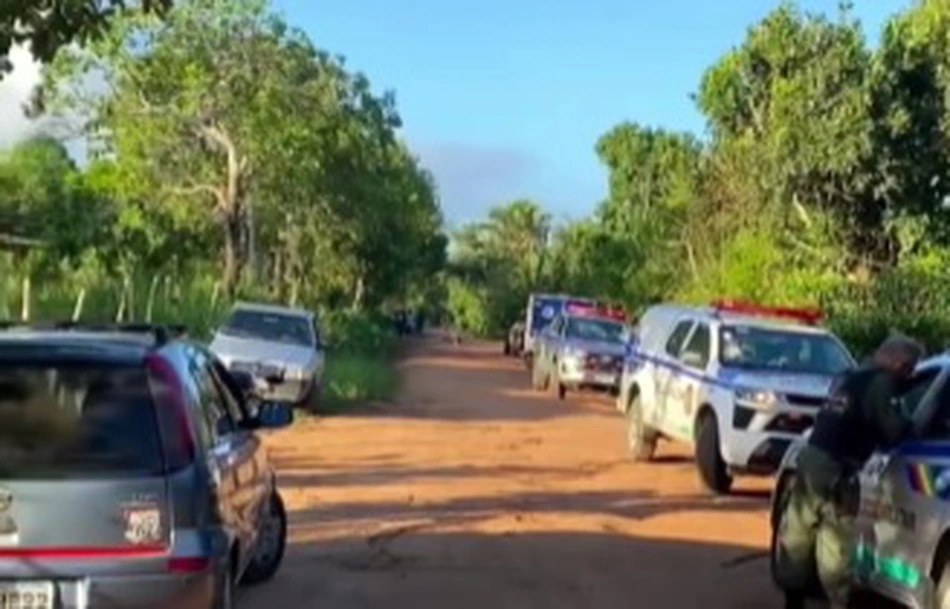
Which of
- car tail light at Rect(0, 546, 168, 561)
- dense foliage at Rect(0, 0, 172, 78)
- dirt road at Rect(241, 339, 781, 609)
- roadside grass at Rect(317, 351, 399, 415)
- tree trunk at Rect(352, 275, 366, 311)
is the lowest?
dirt road at Rect(241, 339, 781, 609)

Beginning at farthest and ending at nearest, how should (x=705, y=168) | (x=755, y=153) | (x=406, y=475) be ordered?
(x=705, y=168) < (x=755, y=153) < (x=406, y=475)

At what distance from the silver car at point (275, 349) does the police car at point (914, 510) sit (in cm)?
1662

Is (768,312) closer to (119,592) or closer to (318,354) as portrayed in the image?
(318,354)

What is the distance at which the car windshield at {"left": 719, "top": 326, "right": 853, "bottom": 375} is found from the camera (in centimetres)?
1886

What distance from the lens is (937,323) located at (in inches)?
1105

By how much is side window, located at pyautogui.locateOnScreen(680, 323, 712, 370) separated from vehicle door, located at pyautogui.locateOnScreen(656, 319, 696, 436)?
21 cm

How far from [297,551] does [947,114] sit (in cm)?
2396

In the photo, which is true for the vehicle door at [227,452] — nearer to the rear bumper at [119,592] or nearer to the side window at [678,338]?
the rear bumper at [119,592]

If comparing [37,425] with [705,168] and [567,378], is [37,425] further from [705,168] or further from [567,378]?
[705,168]

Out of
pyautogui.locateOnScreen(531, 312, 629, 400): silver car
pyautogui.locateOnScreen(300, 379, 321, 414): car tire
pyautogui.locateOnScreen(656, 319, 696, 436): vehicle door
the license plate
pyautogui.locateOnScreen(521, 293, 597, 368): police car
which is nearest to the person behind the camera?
the license plate

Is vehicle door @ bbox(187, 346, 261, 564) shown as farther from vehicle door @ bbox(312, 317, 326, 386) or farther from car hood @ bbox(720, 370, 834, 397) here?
vehicle door @ bbox(312, 317, 326, 386)

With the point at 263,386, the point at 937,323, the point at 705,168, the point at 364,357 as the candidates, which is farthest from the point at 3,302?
the point at 705,168

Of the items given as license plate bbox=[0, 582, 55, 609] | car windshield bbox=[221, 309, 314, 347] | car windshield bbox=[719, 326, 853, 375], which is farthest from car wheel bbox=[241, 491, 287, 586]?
car windshield bbox=[221, 309, 314, 347]

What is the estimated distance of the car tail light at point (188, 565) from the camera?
23.9 ft
